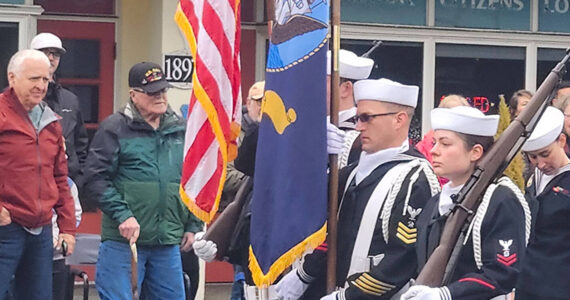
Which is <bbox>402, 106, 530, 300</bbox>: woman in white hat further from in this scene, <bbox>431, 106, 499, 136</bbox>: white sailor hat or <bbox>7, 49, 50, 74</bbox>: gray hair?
<bbox>7, 49, 50, 74</bbox>: gray hair

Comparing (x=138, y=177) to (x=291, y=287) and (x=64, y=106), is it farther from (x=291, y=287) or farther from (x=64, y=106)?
(x=291, y=287)

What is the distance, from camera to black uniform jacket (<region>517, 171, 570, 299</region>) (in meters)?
6.63

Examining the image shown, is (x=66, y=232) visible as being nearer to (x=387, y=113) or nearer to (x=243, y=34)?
(x=387, y=113)

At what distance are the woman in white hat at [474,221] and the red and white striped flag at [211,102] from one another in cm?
173

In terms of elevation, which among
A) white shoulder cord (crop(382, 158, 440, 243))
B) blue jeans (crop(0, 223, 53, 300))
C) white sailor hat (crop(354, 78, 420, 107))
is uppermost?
white sailor hat (crop(354, 78, 420, 107))

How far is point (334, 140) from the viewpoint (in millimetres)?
5898

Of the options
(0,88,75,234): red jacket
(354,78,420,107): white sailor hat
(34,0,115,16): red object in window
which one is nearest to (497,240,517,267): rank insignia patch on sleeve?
(354,78,420,107): white sailor hat

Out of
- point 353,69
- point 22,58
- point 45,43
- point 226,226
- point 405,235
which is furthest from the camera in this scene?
point 45,43

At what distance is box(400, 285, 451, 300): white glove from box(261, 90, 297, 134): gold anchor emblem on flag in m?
1.20

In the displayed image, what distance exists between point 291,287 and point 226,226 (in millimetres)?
997

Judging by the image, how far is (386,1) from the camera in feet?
39.0

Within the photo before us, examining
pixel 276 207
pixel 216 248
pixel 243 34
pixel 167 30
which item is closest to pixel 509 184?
pixel 276 207

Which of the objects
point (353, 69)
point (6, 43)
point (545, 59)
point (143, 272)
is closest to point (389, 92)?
point (353, 69)

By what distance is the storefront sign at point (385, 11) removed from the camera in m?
11.8
